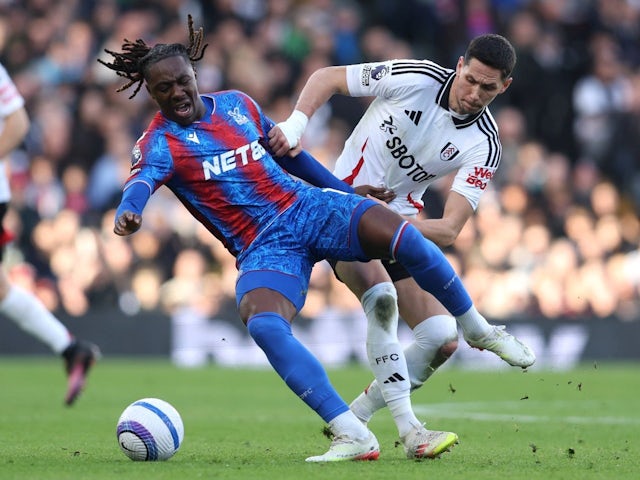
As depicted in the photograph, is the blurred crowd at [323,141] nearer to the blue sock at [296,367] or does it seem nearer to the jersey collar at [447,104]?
the jersey collar at [447,104]

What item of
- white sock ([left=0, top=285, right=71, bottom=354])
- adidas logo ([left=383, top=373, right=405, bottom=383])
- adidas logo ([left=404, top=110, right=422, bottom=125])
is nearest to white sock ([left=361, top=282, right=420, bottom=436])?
adidas logo ([left=383, top=373, right=405, bottom=383])

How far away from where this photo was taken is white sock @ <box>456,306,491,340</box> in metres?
6.90

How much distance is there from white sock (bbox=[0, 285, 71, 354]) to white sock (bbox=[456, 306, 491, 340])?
15.6 ft

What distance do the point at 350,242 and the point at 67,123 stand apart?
1031 centimetres

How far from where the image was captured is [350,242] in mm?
6766

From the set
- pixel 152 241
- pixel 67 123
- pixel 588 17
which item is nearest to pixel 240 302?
pixel 152 241

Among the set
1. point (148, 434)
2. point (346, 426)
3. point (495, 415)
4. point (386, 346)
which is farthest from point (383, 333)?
point (495, 415)

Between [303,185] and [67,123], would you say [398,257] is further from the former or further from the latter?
[67,123]

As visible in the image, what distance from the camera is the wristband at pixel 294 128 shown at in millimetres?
7172

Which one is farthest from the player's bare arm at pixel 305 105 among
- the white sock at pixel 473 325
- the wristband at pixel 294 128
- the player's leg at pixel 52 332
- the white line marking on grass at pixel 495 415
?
the player's leg at pixel 52 332

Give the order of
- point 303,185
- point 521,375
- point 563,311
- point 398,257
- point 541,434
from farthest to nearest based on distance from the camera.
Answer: point 563,311 → point 521,375 → point 541,434 → point 303,185 → point 398,257

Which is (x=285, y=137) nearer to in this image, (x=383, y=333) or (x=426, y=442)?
(x=383, y=333)

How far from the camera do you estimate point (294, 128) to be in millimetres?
7219

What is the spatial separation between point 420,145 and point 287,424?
2.58 m
